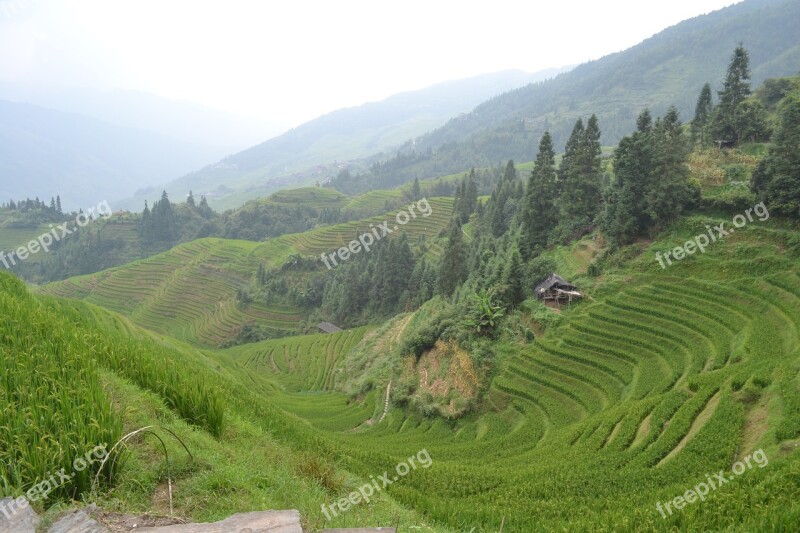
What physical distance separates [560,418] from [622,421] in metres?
4.18

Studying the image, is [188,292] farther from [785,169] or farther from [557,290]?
[785,169]

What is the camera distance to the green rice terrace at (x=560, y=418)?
6.52 m

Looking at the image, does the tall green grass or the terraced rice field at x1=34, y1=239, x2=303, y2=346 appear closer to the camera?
the tall green grass

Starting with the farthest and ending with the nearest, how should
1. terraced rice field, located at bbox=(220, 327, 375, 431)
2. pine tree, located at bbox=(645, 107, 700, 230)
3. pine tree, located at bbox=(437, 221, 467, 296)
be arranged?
1. pine tree, located at bbox=(437, 221, 467, 296)
2. terraced rice field, located at bbox=(220, 327, 375, 431)
3. pine tree, located at bbox=(645, 107, 700, 230)

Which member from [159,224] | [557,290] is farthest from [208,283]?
[557,290]

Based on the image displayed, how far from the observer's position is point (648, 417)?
15.1m

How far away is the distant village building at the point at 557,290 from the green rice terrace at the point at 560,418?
3.58ft

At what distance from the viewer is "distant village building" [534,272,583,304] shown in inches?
1066

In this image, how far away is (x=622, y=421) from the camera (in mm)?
15445

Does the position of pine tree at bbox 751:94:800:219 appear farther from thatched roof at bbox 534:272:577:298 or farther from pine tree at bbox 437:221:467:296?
pine tree at bbox 437:221:467:296

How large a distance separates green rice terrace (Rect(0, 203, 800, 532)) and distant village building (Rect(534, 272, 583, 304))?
3.58 ft

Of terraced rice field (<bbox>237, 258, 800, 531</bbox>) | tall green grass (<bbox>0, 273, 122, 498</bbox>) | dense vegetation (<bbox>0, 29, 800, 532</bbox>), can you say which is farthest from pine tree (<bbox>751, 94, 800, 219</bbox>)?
tall green grass (<bbox>0, 273, 122, 498</bbox>)

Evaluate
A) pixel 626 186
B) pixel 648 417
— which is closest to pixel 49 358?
pixel 648 417

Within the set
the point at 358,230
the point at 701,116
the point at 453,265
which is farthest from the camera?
the point at 358,230
